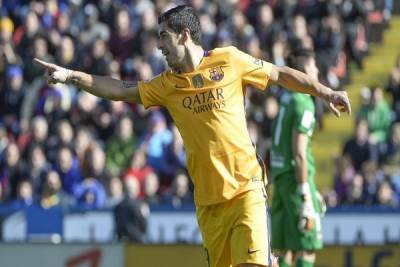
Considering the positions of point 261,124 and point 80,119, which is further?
point 80,119

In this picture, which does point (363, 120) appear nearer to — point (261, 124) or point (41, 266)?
point (261, 124)

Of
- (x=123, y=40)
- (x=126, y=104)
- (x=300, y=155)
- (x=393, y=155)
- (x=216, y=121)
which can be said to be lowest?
(x=300, y=155)

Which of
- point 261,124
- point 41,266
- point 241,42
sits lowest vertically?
point 41,266

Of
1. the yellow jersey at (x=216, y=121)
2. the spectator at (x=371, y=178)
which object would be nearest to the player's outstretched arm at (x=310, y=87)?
the yellow jersey at (x=216, y=121)

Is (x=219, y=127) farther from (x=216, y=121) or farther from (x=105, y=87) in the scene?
(x=105, y=87)

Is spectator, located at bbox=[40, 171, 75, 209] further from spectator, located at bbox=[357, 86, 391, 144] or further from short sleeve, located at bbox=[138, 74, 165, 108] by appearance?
short sleeve, located at bbox=[138, 74, 165, 108]

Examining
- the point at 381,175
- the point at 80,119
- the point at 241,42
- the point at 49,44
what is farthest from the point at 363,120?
the point at 49,44

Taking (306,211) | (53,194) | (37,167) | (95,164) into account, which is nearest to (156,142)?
(95,164)

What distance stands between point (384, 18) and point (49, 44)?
503 centimetres

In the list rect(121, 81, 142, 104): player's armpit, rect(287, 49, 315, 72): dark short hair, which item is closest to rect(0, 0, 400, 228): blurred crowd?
rect(287, 49, 315, 72): dark short hair

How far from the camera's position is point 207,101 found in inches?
344

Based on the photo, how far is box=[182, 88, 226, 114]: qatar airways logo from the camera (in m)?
8.73

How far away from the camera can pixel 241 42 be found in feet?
63.5

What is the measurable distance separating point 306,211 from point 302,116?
77cm
